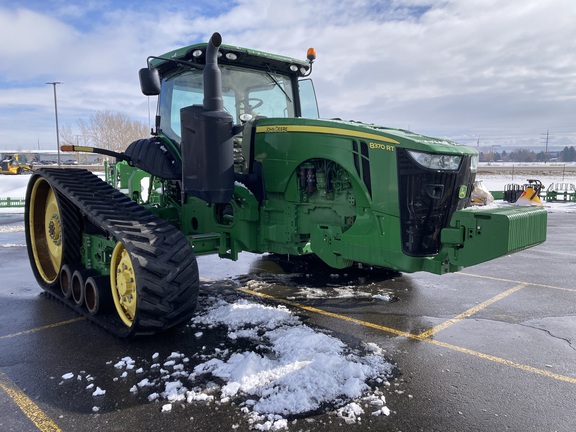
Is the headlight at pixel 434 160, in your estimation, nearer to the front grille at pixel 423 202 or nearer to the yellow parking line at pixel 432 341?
the front grille at pixel 423 202

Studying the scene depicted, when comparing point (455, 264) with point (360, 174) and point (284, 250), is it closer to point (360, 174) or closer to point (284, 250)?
point (360, 174)

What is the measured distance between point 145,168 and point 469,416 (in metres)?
4.30

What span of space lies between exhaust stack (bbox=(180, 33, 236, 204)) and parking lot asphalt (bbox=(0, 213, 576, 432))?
144 centimetres

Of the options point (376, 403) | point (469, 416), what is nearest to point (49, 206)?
point (376, 403)

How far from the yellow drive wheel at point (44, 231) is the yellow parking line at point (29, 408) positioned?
2.60 m

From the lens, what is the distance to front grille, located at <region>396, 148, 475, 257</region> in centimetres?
422

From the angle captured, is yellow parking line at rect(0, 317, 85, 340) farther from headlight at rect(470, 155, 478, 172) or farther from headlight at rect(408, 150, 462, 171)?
headlight at rect(470, 155, 478, 172)

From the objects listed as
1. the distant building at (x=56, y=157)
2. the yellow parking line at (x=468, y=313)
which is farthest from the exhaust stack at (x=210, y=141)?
the distant building at (x=56, y=157)

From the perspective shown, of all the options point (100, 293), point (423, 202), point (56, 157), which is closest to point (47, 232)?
point (100, 293)

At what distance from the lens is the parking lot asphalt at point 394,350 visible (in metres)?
3.15

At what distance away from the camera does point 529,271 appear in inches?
303

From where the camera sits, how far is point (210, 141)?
4.60m

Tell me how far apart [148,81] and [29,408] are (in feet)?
10.1

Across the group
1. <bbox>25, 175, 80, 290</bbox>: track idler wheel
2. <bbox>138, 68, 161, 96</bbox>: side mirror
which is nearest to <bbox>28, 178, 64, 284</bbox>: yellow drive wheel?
<bbox>25, 175, 80, 290</bbox>: track idler wheel
